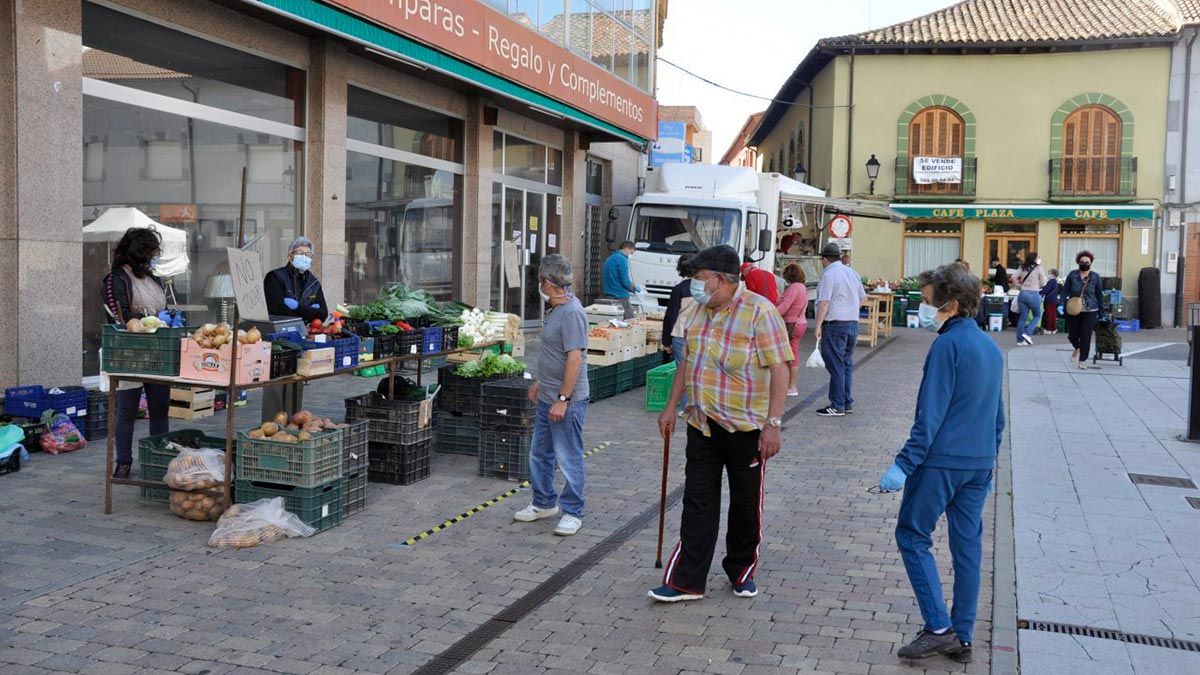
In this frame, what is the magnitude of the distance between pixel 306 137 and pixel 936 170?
76.5 ft

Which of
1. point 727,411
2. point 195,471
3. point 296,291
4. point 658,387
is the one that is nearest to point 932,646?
point 727,411

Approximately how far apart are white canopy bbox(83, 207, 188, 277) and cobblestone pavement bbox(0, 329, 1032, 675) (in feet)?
9.05

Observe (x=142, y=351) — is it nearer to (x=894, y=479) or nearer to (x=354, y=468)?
(x=354, y=468)

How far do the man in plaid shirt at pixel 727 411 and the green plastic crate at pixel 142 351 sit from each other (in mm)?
3233

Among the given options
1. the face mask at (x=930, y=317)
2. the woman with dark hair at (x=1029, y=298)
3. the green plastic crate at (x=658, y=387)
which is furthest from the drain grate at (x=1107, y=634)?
the woman with dark hair at (x=1029, y=298)

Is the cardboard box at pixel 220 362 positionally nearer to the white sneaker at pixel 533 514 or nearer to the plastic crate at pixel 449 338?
the white sneaker at pixel 533 514

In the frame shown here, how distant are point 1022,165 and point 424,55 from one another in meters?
23.9

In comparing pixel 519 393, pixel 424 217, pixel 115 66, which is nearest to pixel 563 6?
pixel 424 217

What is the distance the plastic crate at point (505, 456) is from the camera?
8.16 meters

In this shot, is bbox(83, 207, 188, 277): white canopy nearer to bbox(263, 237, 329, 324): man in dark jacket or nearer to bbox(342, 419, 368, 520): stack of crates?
bbox(263, 237, 329, 324): man in dark jacket

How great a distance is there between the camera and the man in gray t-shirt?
264 inches

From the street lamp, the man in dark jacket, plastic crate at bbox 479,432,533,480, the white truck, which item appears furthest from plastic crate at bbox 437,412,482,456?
the street lamp

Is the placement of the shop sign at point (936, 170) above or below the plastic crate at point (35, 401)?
above

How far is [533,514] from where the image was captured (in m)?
7.04
